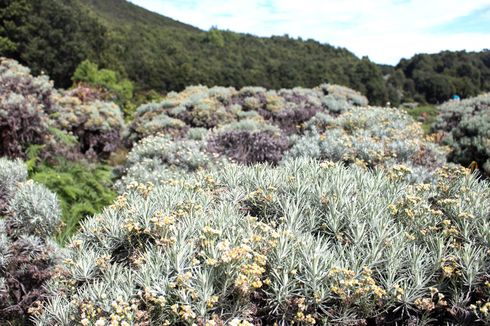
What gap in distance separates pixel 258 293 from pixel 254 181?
967 mm

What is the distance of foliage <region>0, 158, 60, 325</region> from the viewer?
130 inches

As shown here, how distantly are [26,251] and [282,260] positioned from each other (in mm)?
2283

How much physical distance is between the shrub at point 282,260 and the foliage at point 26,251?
906 millimetres

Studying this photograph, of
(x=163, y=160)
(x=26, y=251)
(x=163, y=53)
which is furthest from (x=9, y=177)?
(x=163, y=53)

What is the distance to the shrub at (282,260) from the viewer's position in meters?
2.05

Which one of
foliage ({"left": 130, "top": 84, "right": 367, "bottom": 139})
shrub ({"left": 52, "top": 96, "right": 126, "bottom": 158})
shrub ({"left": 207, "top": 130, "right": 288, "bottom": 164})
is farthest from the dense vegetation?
shrub ({"left": 52, "top": 96, "right": 126, "bottom": 158})

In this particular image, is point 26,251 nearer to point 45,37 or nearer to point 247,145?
point 247,145

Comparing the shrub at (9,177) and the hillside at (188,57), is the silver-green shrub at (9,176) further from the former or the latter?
the hillside at (188,57)

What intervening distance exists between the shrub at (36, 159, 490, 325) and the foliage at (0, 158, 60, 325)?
2.97 ft

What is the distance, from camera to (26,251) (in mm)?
3445

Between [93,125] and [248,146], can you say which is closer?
[248,146]

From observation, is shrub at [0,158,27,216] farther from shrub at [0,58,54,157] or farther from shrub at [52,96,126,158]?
shrub at [52,96,126,158]

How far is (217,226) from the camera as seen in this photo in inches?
94.7

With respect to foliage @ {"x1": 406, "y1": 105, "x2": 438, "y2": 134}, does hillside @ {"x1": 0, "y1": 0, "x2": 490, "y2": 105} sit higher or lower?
higher
